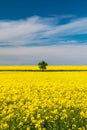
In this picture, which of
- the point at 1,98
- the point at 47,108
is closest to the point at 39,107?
the point at 47,108

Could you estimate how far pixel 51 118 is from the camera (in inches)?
353

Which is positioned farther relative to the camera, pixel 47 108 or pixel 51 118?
pixel 47 108

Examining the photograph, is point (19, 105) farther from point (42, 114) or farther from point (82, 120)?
point (82, 120)

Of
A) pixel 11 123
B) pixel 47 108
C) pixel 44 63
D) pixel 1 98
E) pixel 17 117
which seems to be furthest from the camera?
pixel 44 63

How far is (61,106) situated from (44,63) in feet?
226

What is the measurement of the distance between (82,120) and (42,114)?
4.31ft

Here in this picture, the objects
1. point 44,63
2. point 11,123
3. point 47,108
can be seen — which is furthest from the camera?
point 44,63

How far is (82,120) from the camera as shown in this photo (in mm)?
8930

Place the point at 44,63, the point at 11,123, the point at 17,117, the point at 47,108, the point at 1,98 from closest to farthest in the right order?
1. the point at 11,123
2. the point at 17,117
3. the point at 47,108
4. the point at 1,98
5. the point at 44,63

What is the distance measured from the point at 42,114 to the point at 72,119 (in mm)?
956

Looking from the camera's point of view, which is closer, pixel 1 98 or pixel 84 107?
pixel 84 107

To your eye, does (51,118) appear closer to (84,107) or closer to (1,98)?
(84,107)

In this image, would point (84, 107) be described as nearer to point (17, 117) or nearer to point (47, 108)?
point (47, 108)

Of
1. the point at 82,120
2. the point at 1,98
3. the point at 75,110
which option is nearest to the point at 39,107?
the point at 75,110
